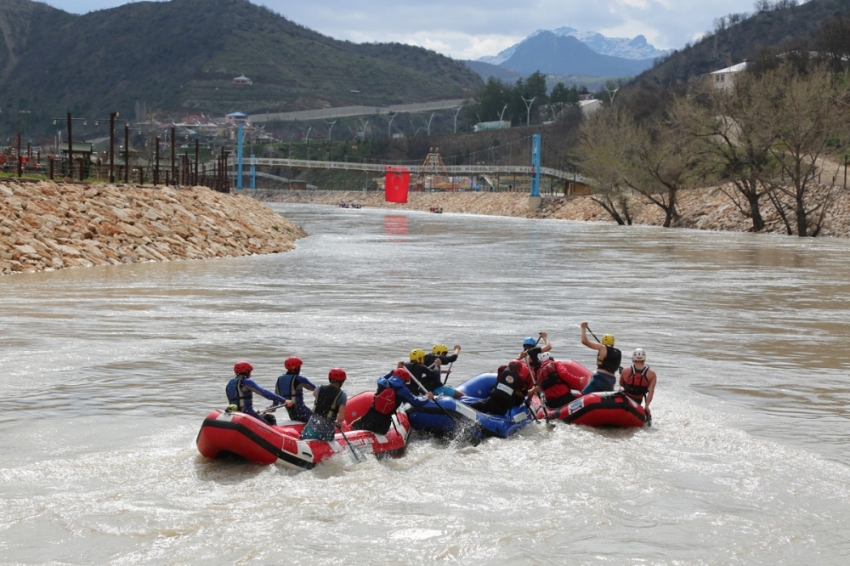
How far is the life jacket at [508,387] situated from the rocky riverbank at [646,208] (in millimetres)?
56369

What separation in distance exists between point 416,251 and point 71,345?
106 ft

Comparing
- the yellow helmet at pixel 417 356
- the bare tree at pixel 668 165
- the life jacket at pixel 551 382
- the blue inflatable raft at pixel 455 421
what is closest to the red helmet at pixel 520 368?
the blue inflatable raft at pixel 455 421

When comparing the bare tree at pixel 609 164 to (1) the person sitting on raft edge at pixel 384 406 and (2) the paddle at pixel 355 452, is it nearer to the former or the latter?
(1) the person sitting on raft edge at pixel 384 406

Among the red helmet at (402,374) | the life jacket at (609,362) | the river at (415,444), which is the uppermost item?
the red helmet at (402,374)

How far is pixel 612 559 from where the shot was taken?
9.45 m

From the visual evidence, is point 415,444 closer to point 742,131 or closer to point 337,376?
point 337,376

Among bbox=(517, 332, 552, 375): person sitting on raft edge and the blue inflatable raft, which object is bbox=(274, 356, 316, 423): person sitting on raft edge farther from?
bbox=(517, 332, 552, 375): person sitting on raft edge

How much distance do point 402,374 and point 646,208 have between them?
8464 cm

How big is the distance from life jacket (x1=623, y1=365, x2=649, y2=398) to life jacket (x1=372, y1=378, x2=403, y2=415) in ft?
12.5

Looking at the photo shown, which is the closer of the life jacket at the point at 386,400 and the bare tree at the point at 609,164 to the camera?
the life jacket at the point at 386,400

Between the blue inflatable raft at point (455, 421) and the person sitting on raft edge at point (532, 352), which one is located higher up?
the person sitting on raft edge at point (532, 352)

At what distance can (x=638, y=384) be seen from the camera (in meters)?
14.8

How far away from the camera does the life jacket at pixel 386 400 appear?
506 inches

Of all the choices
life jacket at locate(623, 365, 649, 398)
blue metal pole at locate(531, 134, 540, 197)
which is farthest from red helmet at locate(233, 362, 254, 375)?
blue metal pole at locate(531, 134, 540, 197)
